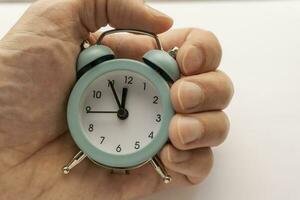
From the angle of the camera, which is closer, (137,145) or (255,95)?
(137,145)

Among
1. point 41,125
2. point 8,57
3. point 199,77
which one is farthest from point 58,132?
point 199,77

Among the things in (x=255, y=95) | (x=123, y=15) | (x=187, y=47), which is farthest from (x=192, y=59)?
(x=255, y=95)

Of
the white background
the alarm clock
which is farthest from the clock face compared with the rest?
the white background

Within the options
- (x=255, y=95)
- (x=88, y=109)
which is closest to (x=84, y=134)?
(x=88, y=109)

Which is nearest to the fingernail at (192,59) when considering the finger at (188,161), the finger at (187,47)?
the finger at (187,47)

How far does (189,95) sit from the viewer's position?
0.87 meters

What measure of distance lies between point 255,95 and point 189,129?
0.28m

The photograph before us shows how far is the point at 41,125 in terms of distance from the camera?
3.11 feet

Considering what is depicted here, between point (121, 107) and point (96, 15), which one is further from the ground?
point (96, 15)

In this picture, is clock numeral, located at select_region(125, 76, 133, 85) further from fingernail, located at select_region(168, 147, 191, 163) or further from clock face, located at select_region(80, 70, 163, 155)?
fingernail, located at select_region(168, 147, 191, 163)

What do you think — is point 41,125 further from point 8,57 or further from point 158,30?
point 158,30

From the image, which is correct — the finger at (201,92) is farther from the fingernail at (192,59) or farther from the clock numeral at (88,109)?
the clock numeral at (88,109)

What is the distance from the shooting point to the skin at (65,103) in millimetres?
893

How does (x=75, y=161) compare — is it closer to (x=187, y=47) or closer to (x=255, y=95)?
(x=187, y=47)
